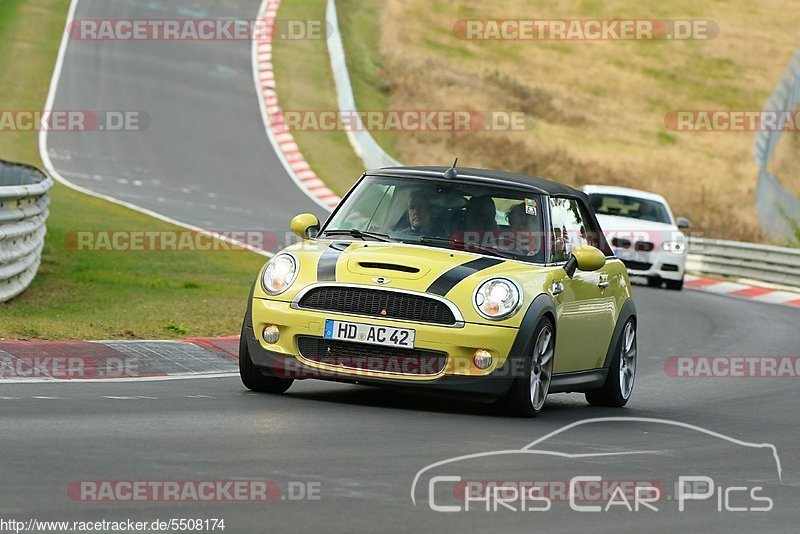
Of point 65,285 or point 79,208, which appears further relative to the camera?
point 79,208

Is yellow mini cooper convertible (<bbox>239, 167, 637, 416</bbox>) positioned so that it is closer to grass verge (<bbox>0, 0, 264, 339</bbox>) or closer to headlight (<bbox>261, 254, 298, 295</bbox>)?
headlight (<bbox>261, 254, 298, 295</bbox>)

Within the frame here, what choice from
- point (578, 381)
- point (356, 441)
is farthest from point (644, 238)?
point (356, 441)

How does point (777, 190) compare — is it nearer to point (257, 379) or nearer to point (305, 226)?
point (305, 226)

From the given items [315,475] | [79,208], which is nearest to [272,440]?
[315,475]

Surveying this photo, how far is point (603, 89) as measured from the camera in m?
57.7

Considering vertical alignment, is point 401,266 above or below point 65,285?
above

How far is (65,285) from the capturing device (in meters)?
17.6

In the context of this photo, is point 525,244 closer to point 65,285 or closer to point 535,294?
point 535,294

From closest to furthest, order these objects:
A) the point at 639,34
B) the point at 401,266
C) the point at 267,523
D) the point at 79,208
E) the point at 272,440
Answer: the point at 267,523 < the point at 272,440 < the point at 401,266 < the point at 79,208 < the point at 639,34

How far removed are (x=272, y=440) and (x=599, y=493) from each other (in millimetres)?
1797

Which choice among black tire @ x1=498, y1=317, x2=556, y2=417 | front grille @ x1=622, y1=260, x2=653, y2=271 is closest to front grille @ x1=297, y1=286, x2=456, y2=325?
black tire @ x1=498, y1=317, x2=556, y2=417

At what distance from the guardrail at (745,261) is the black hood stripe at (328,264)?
1831 cm

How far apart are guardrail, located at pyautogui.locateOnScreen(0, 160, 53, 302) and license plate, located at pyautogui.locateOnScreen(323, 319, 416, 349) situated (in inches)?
Answer: 244

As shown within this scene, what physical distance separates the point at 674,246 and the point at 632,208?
49.0 inches
